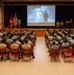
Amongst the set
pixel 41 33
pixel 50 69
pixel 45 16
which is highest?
pixel 45 16

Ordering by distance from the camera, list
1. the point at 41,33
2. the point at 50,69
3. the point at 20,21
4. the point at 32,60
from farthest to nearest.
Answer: the point at 20,21 < the point at 41,33 < the point at 32,60 < the point at 50,69

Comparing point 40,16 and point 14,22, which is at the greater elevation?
point 40,16

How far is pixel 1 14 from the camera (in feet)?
78.0

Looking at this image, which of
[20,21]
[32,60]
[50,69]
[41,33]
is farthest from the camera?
[20,21]

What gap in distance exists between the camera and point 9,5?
79.4 feet

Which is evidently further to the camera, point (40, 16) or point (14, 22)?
point (40, 16)

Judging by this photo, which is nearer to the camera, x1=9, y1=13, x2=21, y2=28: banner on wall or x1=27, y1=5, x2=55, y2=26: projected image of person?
x1=9, y1=13, x2=21, y2=28: banner on wall

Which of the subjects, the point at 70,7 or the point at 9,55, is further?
the point at 70,7

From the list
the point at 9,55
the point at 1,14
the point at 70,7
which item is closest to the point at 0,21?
the point at 1,14

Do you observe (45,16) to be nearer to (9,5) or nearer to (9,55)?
(9,5)

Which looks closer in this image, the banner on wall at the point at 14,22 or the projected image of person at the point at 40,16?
the banner on wall at the point at 14,22

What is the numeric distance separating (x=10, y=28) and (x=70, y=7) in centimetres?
745

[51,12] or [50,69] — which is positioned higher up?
[51,12]

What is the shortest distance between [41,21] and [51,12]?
1592mm
